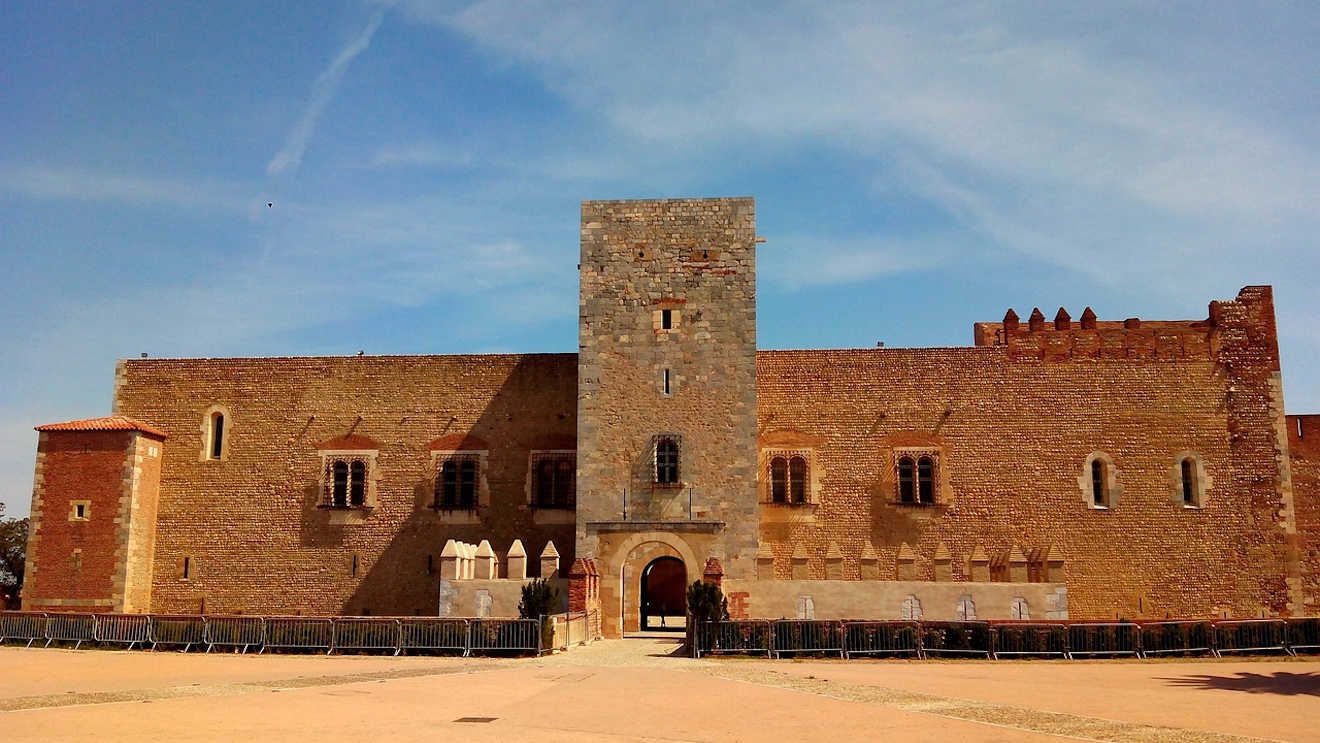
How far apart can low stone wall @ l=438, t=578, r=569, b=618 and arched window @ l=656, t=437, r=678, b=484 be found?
388 centimetres

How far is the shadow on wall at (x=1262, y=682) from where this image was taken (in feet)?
48.5

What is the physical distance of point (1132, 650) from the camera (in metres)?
19.7

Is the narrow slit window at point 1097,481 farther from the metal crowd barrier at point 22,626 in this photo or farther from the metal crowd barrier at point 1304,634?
the metal crowd barrier at point 22,626

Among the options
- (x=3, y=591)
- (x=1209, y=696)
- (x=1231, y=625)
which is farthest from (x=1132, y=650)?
(x=3, y=591)

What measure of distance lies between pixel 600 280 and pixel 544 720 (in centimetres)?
1663

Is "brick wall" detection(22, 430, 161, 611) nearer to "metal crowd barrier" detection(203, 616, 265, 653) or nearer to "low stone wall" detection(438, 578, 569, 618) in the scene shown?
"metal crowd barrier" detection(203, 616, 265, 653)

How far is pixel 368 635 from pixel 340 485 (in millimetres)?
9578

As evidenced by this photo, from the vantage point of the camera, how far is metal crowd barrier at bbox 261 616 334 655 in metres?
20.2

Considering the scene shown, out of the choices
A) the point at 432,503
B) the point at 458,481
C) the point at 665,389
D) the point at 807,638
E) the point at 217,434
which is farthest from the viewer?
the point at 217,434

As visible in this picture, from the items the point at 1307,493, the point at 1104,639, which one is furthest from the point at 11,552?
the point at 1307,493

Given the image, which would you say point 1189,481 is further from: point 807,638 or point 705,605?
point 705,605

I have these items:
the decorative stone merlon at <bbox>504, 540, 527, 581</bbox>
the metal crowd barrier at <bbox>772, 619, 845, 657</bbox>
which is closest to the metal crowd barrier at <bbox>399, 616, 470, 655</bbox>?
the decorative stone merlon at <bbox>504, 540, 527, 581</bbox>

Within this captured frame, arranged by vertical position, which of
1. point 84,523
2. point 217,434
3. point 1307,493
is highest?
point 217,434

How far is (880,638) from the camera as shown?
19703 millimetres
